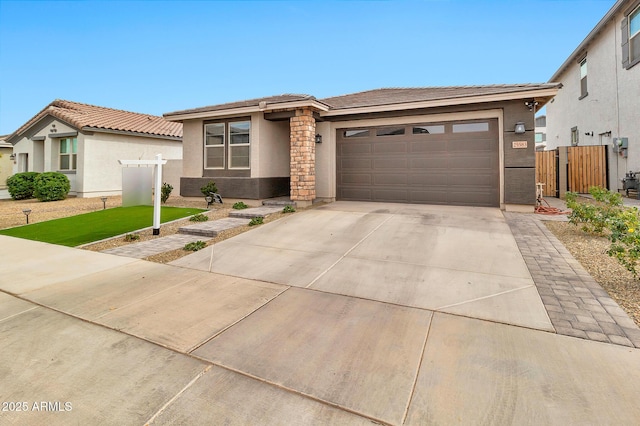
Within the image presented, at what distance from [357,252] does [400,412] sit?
3694 millimetres

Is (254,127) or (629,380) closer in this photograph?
(629,380)

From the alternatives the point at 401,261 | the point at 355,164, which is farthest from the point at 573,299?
the point at 355,164

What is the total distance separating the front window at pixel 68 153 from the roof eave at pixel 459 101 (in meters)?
13.6

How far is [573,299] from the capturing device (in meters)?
3.52

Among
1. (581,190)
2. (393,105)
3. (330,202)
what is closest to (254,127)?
(330,202)

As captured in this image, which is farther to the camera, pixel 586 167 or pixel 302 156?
pixel 586 167

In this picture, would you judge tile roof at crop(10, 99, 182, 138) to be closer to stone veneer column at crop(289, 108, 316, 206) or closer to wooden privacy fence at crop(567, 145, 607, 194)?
stone veneer column at crop(289, 108, 316, 206)

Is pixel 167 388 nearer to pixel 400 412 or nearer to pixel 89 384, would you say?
pixel 89 384

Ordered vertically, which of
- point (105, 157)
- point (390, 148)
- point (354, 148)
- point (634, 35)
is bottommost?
point (390, 148)

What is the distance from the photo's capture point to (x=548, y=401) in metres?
2.00

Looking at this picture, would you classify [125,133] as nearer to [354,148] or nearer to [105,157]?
[105,157]

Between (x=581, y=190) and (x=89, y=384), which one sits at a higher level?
(x=581, y=190)

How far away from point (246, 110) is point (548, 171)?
42.7 feet

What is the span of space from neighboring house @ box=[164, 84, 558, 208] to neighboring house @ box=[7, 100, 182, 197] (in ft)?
17.5
